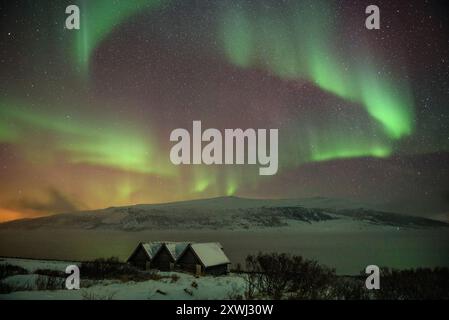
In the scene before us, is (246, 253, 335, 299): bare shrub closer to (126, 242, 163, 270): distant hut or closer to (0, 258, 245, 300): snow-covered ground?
(0, 258, 245, 300): snow-covered ground

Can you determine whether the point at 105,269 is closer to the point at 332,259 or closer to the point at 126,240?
the point at 126,240

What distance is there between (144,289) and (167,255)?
2.17 meters

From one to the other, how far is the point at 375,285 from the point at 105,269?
784 centimetres

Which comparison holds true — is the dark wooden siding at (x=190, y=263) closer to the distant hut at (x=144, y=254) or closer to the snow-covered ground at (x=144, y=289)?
the snow-covered ground at (x=144, y=289)

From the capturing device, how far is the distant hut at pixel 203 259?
12.5 meters

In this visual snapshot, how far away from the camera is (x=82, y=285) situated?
37.4 feet

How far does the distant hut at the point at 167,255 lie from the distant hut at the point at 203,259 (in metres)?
0.25

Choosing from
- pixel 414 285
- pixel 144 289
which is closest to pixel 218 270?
pixel 144 289

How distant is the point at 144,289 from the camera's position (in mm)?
11086

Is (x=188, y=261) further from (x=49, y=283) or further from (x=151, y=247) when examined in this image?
(x=49, y=283)
